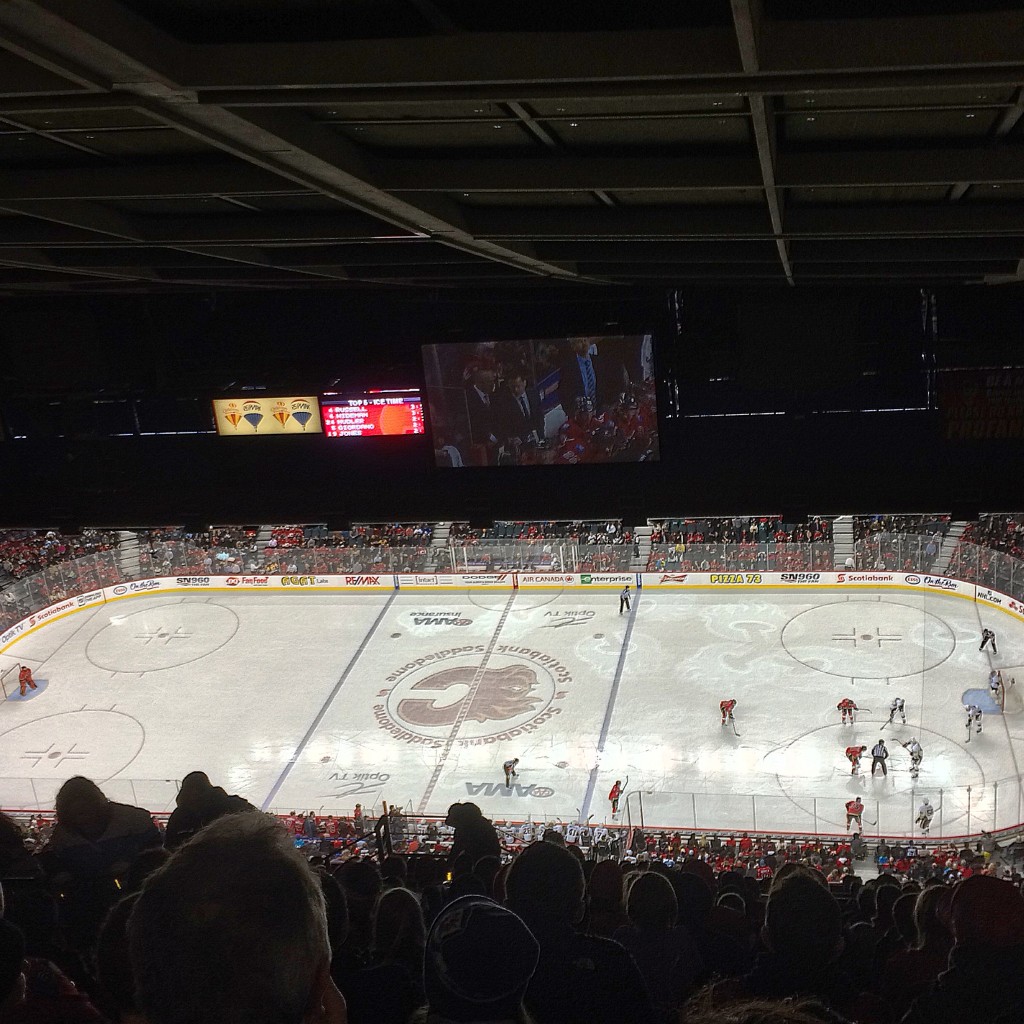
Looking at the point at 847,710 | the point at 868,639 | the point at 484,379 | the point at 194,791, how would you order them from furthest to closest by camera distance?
the point at 868,639 → the point at 847,710 → the point at 484,379 → the point at 194,791

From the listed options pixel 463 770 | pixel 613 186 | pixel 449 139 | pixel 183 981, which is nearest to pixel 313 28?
pixel 449 139

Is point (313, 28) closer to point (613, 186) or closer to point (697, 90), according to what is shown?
point (697, 90)

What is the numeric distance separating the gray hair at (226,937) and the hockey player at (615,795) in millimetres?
16472

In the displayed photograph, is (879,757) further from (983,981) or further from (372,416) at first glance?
(983,981)

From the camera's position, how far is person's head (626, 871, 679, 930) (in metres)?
4.21

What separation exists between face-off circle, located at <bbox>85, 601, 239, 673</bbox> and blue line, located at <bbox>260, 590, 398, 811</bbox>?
11.8 ft

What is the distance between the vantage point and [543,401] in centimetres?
1125

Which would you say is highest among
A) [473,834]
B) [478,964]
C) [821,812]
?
[478,964]

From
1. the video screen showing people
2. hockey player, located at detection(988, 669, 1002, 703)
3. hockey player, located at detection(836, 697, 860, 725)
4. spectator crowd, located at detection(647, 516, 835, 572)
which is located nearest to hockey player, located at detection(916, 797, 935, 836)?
hockey player, located at detection(836, 697, 860, 725)

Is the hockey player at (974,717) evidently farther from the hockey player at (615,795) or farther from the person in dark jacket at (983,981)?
the person in dark jacket at (983,981)

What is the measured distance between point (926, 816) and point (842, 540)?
11.0m

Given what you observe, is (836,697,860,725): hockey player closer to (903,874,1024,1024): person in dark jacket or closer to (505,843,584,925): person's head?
(505,843,584,925): person's head

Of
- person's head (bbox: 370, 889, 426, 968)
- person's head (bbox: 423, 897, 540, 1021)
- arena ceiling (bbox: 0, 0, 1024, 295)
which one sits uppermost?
arena ceiling (bbox: 0, 0, 1024, 295)

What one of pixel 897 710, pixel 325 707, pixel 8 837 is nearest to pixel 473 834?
pixel 8 837
